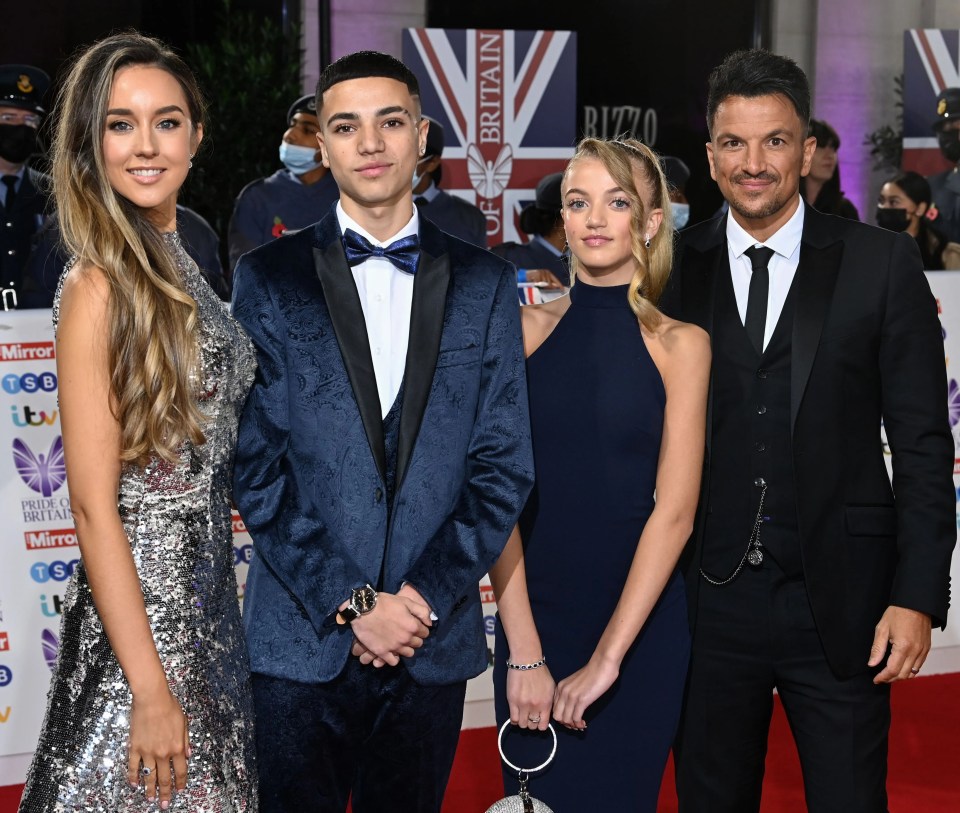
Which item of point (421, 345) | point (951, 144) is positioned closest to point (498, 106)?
point (951, 144)

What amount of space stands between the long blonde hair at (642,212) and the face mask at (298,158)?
11.9 ft

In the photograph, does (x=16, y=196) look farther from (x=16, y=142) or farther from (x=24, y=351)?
(x=24, y=351)

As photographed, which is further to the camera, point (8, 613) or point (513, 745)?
point (8, 613)

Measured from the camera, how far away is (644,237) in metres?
2.16

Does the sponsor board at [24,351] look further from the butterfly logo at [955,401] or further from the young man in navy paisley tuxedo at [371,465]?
the butterfly logo at [955,401]

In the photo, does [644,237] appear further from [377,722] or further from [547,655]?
[377,722]

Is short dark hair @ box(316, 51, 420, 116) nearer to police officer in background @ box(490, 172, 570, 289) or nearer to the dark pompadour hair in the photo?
the dark pompadour hair

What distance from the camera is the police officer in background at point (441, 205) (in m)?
5.62

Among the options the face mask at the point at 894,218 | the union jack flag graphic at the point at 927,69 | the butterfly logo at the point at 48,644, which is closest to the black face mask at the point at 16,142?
the butterfly logo at the point at 48,644

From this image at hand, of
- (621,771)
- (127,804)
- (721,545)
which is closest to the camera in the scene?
(127,804)

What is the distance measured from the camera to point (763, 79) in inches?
90.0

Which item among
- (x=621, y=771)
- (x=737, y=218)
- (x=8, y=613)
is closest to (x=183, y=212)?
(x=8, y=613)

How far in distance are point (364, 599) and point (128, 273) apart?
629 millimetres

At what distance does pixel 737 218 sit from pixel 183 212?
3447 mm
